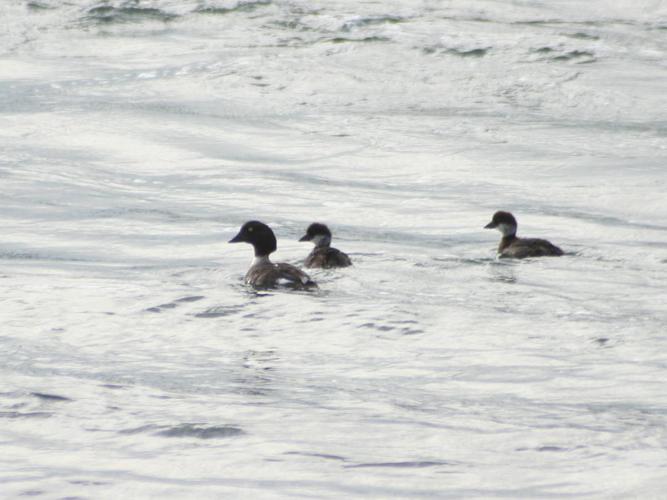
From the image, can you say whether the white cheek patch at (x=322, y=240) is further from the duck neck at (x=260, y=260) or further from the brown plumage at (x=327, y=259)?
the duck neck at (x=260, y=260)

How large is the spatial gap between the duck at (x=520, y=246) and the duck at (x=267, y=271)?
231 centimetres

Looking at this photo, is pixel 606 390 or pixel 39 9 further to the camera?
pixel 39 9

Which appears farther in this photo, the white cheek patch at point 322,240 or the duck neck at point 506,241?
the duck neck at point 506,241

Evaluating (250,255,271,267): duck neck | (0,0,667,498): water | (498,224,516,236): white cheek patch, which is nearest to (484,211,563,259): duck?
(498,224,516,236): white cheek patch

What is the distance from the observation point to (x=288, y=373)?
958cm

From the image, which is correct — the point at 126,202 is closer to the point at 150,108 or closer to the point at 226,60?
the point at 150,108

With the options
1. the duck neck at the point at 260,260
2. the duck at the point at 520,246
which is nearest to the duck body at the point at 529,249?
the duck at the point at 520,246

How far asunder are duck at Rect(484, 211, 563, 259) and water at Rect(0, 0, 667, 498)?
206mm

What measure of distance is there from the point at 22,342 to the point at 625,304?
494cm

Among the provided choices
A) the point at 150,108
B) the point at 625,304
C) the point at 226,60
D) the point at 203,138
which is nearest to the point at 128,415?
the point at 625,304

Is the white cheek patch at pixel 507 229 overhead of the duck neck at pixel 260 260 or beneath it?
overhead

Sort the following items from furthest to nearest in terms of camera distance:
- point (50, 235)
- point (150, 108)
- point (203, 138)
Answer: point (150, 108), point (203, 138), point (50, 235)

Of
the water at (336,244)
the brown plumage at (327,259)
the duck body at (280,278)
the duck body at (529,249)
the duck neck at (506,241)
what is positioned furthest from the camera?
the duck neck at (506,241)

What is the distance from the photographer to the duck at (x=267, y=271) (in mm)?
12586
